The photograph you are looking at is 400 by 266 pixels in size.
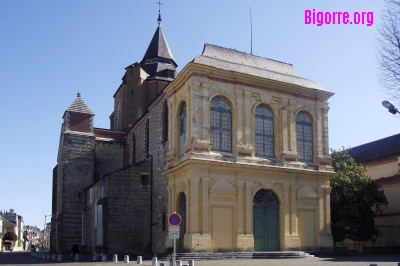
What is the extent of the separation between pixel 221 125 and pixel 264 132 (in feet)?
9.04

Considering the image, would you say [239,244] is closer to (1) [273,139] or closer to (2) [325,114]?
(1) [273,139]

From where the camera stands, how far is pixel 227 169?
2412 centimetres

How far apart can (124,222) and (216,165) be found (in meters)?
9.44

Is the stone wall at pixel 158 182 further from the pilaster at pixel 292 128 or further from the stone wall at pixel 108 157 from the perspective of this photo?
the stone wall at pixel 108 157

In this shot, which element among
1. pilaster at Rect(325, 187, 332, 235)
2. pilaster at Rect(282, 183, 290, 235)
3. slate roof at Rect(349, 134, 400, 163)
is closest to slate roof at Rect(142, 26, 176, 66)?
slate roof at Rect(349, 134, 400, 163)

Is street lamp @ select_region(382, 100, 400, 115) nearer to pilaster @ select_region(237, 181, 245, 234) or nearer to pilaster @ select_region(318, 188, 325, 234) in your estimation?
pilaster @ select_region(237, 181, 245, 234)

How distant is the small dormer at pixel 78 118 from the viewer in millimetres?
38156

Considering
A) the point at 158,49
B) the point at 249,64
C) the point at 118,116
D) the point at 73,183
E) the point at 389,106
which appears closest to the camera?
the point at 389,106

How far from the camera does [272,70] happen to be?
91.9ft

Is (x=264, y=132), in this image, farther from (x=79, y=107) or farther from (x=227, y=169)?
(x=79, y=107)

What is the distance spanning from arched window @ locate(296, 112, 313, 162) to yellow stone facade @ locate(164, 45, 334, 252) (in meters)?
0.28

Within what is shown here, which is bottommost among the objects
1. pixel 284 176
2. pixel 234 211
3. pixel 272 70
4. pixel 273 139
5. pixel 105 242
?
pixel 105 242

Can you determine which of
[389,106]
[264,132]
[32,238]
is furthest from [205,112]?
[32,238]

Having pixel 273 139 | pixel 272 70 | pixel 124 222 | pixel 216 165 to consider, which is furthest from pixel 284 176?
pixel 124 222
